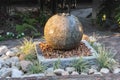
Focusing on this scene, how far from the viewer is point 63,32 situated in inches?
269

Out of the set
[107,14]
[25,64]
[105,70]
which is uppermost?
[107,14]

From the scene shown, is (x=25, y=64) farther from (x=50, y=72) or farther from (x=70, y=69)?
(x=70, y=69)

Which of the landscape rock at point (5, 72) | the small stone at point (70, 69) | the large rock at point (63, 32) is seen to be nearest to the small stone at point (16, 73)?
the landscape rock at point (5, 72)

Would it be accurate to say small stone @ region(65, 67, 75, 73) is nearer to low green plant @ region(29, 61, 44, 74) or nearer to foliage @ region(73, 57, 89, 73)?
foliage @ region(73, 57, 89, 73)

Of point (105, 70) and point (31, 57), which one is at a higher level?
point (31, 57)

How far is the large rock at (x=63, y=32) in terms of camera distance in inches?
270

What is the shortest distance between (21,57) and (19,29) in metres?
3.03

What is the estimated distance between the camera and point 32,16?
11.6 meters

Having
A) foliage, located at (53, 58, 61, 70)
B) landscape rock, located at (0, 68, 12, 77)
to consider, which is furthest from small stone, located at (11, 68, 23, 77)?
foliage, located at (53, 58, 61, 70)

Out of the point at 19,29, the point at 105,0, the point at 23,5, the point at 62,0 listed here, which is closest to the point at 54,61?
the point at 19,29

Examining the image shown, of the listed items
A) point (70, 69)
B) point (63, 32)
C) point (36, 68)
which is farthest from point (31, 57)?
point (70, 69)

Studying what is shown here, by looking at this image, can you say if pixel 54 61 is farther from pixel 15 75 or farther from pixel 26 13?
pixel 26 13

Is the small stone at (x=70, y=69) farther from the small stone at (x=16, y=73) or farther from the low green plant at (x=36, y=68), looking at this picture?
the small stone at (x=16, y=73)

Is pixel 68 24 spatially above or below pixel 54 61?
above
